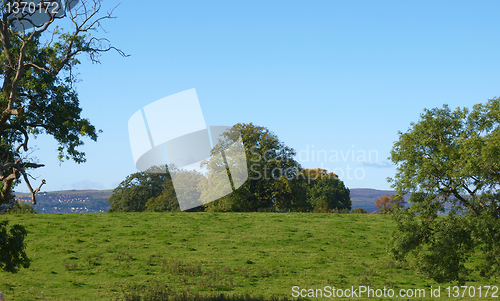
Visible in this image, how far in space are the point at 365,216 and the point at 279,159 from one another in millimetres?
15387

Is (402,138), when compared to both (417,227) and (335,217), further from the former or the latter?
(335,217)

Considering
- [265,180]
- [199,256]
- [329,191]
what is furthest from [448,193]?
[329,191]

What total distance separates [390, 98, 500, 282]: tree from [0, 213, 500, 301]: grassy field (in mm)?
5697

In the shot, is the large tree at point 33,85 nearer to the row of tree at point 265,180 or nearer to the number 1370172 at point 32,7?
the number 1370172 at point 32,7

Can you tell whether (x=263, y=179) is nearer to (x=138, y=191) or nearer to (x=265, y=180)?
(x=265, y=180)

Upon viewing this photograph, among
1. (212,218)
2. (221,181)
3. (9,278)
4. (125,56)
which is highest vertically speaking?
(125,56)

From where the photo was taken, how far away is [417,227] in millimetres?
20516

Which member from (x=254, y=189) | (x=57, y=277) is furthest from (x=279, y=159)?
(x=57, y=277)

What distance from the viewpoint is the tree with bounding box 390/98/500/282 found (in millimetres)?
19062

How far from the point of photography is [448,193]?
2064cm

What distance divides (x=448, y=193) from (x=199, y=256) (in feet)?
54.7

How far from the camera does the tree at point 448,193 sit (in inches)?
750

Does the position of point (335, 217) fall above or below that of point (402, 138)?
below

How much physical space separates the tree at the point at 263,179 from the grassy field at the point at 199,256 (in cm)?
1163
